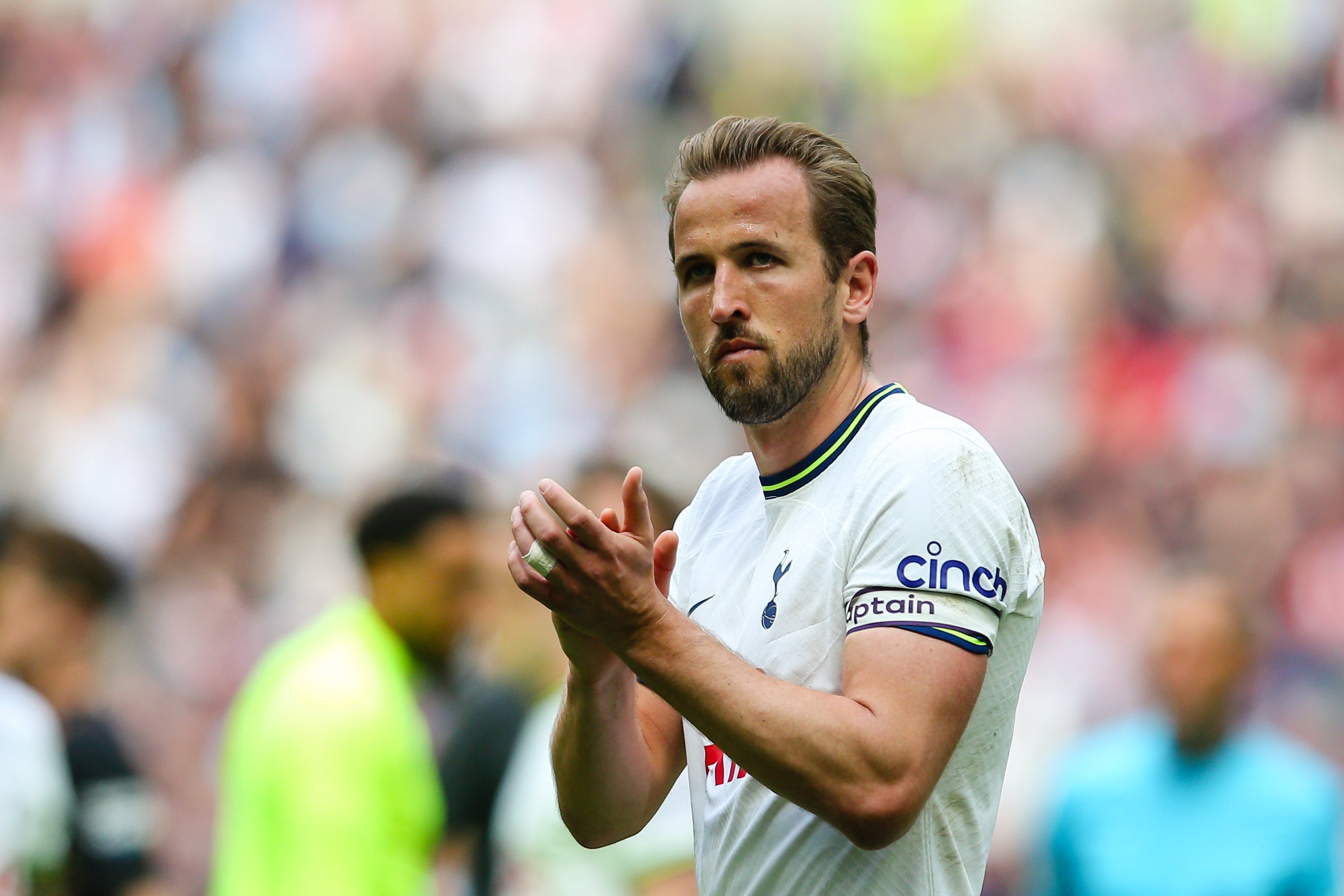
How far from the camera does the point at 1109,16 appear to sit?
13.9m

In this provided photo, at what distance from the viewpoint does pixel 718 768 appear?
2910 millimetres

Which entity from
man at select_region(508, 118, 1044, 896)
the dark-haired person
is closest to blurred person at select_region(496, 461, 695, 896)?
the dark-haired person

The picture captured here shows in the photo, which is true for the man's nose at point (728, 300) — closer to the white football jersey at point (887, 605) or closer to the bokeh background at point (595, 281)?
the white football jersey at point (887, 605)

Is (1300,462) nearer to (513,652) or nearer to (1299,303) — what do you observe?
(1299,303)

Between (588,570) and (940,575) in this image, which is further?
(940,575)

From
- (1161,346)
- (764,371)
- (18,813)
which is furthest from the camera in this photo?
(1161,346)

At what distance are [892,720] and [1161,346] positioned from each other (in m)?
9.82

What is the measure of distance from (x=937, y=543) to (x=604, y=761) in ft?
2.55

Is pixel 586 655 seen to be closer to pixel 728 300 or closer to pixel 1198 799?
pixel 728 300

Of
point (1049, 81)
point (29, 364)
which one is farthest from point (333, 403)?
point (1049, 81)

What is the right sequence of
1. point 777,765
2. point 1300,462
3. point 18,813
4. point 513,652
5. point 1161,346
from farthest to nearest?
point 1161,346
point 1300,462
point 513,652
point 18,813
point 777,765

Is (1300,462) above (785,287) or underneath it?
above

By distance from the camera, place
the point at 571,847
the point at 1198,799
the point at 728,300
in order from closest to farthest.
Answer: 1. the point at 728,300
2. the point at 571,847
3. the point at 1198,799

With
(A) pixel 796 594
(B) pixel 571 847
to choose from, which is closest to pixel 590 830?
(A) pixel 796 594
